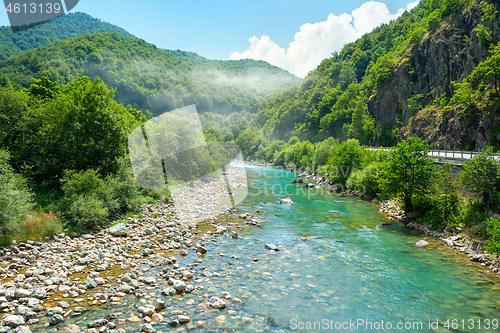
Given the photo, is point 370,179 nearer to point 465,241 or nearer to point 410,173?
point 410,173

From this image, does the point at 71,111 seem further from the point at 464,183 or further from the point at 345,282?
the point at 464,183

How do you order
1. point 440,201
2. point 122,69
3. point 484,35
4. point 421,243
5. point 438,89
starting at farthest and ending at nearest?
point 122,69 < point 438,89 < point 484,35 < point 440,201 < point 421,243

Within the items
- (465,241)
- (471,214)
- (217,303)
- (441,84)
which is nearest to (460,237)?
(465,241)

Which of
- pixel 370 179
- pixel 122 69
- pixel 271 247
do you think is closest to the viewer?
pixel 271 247

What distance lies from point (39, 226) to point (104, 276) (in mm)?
5771

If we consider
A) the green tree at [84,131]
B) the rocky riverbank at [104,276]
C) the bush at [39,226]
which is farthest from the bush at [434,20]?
the bush at [39,226]

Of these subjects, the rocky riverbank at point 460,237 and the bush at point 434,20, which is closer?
the rocky riverbank at point 460,237

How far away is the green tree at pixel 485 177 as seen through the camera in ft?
55.4

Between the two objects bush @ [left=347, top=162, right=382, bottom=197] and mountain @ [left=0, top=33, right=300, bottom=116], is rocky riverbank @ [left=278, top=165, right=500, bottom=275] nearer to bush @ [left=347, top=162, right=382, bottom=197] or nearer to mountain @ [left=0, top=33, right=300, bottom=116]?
bush @ [left=347, top=162, right=382, bottom=197]

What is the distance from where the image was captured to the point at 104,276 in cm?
1118

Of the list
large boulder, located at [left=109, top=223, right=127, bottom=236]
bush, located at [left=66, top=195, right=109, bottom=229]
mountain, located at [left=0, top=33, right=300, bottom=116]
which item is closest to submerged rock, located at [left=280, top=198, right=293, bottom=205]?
large boulder, located at [left=109, top=223, right=127, bottom=236]

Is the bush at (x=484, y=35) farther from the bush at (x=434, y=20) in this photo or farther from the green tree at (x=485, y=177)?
the green tree at (x=485, y=177)

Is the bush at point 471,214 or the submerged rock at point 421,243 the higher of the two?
the bush at point 471,214

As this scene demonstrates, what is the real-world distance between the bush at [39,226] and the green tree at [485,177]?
2656 cm
